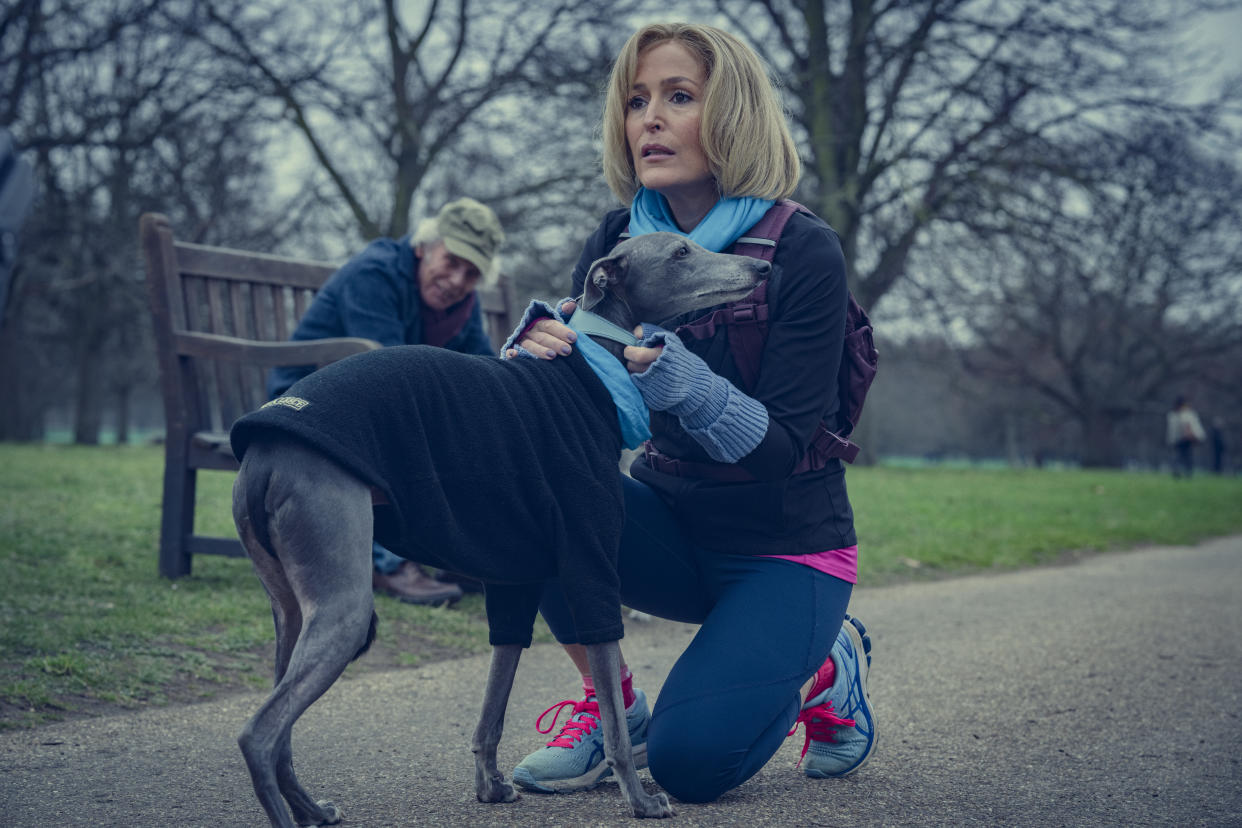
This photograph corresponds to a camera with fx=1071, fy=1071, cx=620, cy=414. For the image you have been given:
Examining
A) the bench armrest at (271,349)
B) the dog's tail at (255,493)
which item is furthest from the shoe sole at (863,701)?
the bench armrest at (271,349)

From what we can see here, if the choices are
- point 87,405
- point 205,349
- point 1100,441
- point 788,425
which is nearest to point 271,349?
point 205,349

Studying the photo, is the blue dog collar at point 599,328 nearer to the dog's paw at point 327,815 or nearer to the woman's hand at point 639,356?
the woman's hand at point 639,356

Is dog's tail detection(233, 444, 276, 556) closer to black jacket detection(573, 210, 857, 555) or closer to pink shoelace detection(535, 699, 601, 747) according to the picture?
pink shoelace detection(535, 699, 601, 747)

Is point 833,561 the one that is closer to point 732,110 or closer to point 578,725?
point 578,725

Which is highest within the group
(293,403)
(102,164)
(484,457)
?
(102,164)

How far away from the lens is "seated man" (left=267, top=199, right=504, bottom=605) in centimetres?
508

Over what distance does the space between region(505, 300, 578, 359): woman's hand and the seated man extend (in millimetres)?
2375

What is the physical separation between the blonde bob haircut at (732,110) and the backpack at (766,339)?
11 cm

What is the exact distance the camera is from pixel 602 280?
2.90m

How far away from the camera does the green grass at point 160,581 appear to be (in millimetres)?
3648

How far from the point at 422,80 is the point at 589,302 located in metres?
13.8

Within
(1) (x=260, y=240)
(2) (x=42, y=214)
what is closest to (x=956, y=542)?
(1) (x=260, y=240)

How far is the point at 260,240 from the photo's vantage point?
1817cm

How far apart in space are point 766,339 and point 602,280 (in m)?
0.49
